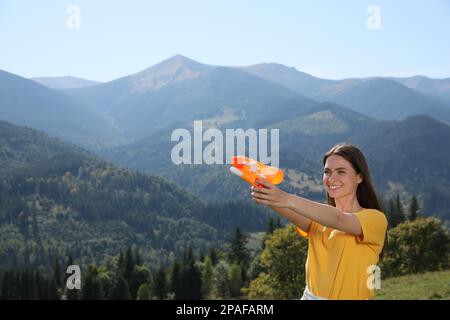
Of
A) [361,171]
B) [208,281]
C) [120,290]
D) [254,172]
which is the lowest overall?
[120,290]

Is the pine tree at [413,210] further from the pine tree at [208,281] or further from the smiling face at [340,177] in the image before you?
the smiling face at [340,177]

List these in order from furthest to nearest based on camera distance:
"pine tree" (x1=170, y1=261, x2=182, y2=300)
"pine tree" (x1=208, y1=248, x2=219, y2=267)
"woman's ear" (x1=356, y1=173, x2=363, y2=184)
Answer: "pine tree" (x1=208, y1=248, x2=219, y2=267)
"pine tree" (x1=170, y1=261, x2=182, y2=300)
"woman's ear" (x1=356, y1=173, x2=363, y2=184)

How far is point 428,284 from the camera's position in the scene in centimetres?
2998

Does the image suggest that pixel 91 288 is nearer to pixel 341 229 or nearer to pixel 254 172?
pixel 341 229

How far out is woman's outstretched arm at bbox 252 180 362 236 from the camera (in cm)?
411

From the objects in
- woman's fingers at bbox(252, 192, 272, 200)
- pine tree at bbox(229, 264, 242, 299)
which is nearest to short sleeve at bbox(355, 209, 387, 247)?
woman's fingers at bbox(252, 192, 272, 200)

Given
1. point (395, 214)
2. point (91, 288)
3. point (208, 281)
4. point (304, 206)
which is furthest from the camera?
point (208, 281)

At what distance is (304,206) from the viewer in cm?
421

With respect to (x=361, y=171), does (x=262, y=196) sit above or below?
below

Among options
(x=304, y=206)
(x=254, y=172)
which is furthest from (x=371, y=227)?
(x=254, y=172)

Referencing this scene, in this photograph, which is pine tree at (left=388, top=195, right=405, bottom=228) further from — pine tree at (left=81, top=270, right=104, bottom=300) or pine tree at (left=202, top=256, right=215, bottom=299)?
pine tree at (left=81, top=270, right=104, bottom=300)

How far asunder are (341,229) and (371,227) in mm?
359
